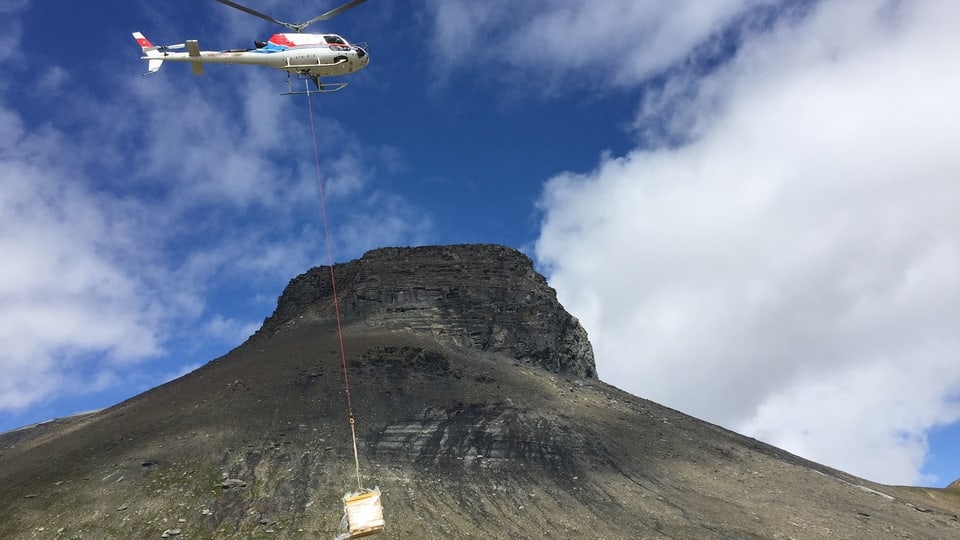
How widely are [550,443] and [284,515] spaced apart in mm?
17445

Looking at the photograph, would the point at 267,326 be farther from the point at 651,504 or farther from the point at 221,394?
the point at 651,504

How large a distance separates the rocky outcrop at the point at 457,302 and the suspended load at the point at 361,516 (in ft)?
168

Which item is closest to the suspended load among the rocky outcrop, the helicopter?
the helicopter

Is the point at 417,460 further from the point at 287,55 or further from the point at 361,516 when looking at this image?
the point at 361,516

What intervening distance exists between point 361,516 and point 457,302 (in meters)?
56.4

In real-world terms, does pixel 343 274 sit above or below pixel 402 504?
above

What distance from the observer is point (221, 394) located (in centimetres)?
4812

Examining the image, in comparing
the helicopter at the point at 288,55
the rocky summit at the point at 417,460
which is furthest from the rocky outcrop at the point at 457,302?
the helicopter at the point at 288,55

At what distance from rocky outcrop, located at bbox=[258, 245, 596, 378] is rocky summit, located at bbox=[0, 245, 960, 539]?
0.64 m

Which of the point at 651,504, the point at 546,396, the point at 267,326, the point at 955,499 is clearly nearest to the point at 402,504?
the point at 651,504

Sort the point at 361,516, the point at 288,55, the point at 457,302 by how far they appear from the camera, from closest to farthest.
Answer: the point at 361,516, the point at 288,55, the point at 457,302

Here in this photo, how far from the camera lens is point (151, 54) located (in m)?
26.0

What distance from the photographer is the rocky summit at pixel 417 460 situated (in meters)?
33.1

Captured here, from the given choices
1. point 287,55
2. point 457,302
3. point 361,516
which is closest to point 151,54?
point 287,55
